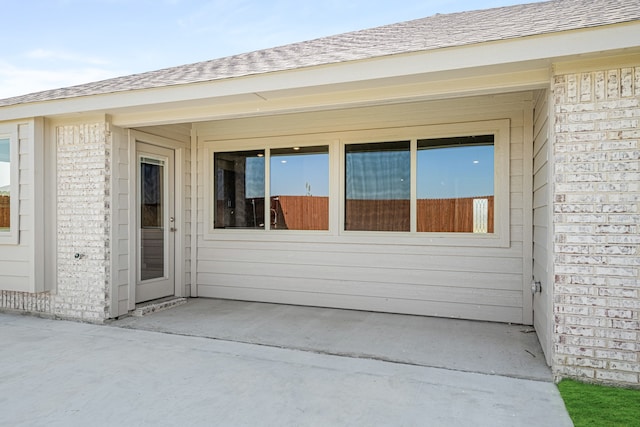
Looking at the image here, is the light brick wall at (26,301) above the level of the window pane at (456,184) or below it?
below

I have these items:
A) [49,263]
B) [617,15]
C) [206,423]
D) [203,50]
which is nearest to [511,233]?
[617,15]

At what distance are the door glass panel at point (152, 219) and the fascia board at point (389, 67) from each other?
3.83 feet

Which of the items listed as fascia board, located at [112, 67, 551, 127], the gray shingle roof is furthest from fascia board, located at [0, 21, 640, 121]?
fascia board, located at [112, 67, 551, 127]

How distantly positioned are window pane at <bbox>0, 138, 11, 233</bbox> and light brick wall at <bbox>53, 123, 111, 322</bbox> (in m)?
0.58

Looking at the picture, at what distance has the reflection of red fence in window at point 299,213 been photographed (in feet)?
17.9

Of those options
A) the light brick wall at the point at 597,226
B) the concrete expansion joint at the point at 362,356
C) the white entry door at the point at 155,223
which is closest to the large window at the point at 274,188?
the white entry door at the point at 155,223

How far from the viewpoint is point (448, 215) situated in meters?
4.87

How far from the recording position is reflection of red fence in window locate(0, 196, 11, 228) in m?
Answer: 4.90

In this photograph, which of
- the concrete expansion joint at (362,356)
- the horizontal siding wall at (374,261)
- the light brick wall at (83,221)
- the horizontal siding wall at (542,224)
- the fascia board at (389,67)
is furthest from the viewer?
the light brick wall at (83,221)

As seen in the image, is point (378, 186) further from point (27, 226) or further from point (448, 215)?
point (27, 226)

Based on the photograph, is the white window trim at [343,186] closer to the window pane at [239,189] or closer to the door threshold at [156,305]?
the window pane at [239,189]

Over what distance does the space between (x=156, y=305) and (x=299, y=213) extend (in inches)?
82.9

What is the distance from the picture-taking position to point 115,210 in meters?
4.76

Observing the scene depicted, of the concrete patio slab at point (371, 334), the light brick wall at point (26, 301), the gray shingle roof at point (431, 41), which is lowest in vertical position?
the concrete patio slab at point (371, 334)
